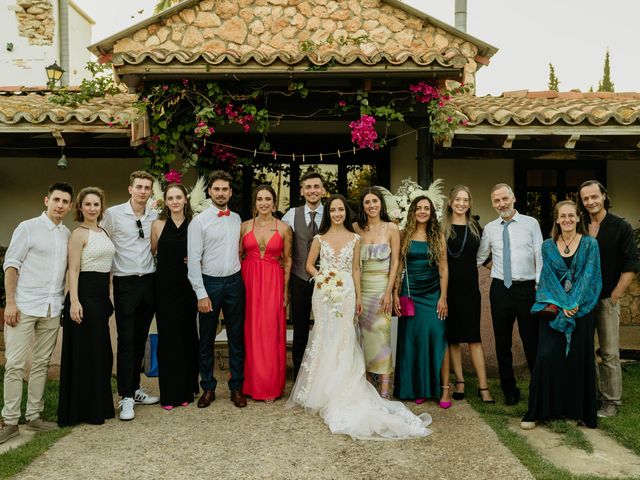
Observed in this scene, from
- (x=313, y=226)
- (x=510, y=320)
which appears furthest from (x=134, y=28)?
(x=510, y=320)

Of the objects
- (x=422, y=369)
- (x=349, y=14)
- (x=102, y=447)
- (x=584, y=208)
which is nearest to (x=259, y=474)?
(x=102, y=447)

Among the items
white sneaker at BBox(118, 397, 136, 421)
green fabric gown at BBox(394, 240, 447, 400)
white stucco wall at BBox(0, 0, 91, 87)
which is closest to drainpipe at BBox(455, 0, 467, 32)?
green fabric gown at BBox(394, 240, 447, 400)

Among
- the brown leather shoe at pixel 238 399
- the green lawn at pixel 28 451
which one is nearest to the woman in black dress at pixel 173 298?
the brown leather shoe at pixel 238 399

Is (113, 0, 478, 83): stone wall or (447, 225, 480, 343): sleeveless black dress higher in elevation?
(113, 0, 478, 83): stone wall

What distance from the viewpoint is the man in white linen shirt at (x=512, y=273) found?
5.13 metres

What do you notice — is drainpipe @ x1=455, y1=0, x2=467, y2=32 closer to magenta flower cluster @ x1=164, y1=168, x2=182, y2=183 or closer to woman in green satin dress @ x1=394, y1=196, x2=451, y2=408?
magenta flower cluster @ x1=164, y1=168, x2=182, y2=183

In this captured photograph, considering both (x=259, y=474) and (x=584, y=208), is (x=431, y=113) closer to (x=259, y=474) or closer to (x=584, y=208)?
(x=584, y=208)

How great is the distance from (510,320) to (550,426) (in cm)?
95

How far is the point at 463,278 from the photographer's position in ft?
17.6

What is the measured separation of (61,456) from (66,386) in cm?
73

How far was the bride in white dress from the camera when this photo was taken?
193 inches

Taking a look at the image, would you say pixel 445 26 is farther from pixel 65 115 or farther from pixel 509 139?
pixel 65 115

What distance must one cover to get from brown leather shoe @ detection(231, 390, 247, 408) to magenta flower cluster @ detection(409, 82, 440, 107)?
144 inches

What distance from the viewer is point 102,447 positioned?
430 cm
